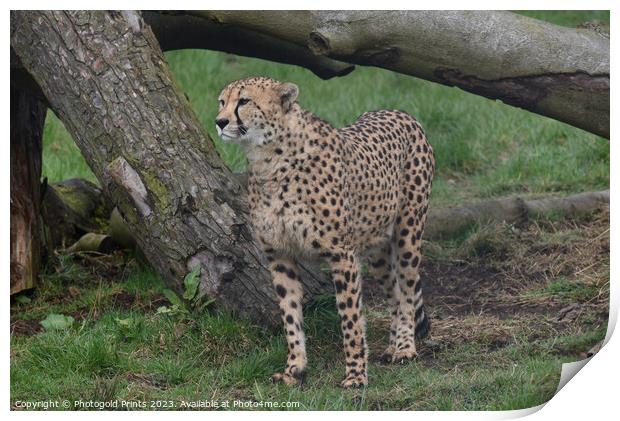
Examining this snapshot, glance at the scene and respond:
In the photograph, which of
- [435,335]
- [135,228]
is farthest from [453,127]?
[135,228]

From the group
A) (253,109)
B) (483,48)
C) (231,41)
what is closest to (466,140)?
(483,48)

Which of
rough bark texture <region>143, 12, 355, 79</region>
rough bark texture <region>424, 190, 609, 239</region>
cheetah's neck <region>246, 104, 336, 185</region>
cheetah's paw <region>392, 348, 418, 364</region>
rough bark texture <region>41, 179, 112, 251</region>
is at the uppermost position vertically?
rough bark texture <region>143, 12, 355, 79</region>

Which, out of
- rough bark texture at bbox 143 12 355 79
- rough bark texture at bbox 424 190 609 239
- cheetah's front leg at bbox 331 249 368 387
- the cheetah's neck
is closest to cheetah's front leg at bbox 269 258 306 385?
cheetah's front leg at bbox 331 249 368 387

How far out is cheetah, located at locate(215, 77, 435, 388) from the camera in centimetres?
441

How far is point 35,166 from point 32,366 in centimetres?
124

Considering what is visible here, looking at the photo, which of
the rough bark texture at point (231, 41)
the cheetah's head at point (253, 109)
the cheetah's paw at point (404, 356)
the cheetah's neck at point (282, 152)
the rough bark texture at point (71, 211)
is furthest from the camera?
the rough bark texture at point (71, 211)

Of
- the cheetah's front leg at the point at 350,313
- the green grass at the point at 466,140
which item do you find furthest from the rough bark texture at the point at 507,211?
the cheetah's front leg at the point at 350,313

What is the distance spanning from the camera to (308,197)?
4.43 meters

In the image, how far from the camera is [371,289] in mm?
5332

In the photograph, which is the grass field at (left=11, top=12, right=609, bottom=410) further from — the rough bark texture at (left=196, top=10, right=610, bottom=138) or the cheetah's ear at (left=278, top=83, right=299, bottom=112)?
the cheetah's ear at (left=278, top=83, right=299, bottom=112)

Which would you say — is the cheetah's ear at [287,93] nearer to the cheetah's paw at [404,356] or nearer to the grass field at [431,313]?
the grass field at [431,313]

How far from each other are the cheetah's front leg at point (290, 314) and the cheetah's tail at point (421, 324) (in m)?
0.59

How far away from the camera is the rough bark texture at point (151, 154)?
4.85m

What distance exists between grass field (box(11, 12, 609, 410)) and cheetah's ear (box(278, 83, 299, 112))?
36.7 inches
